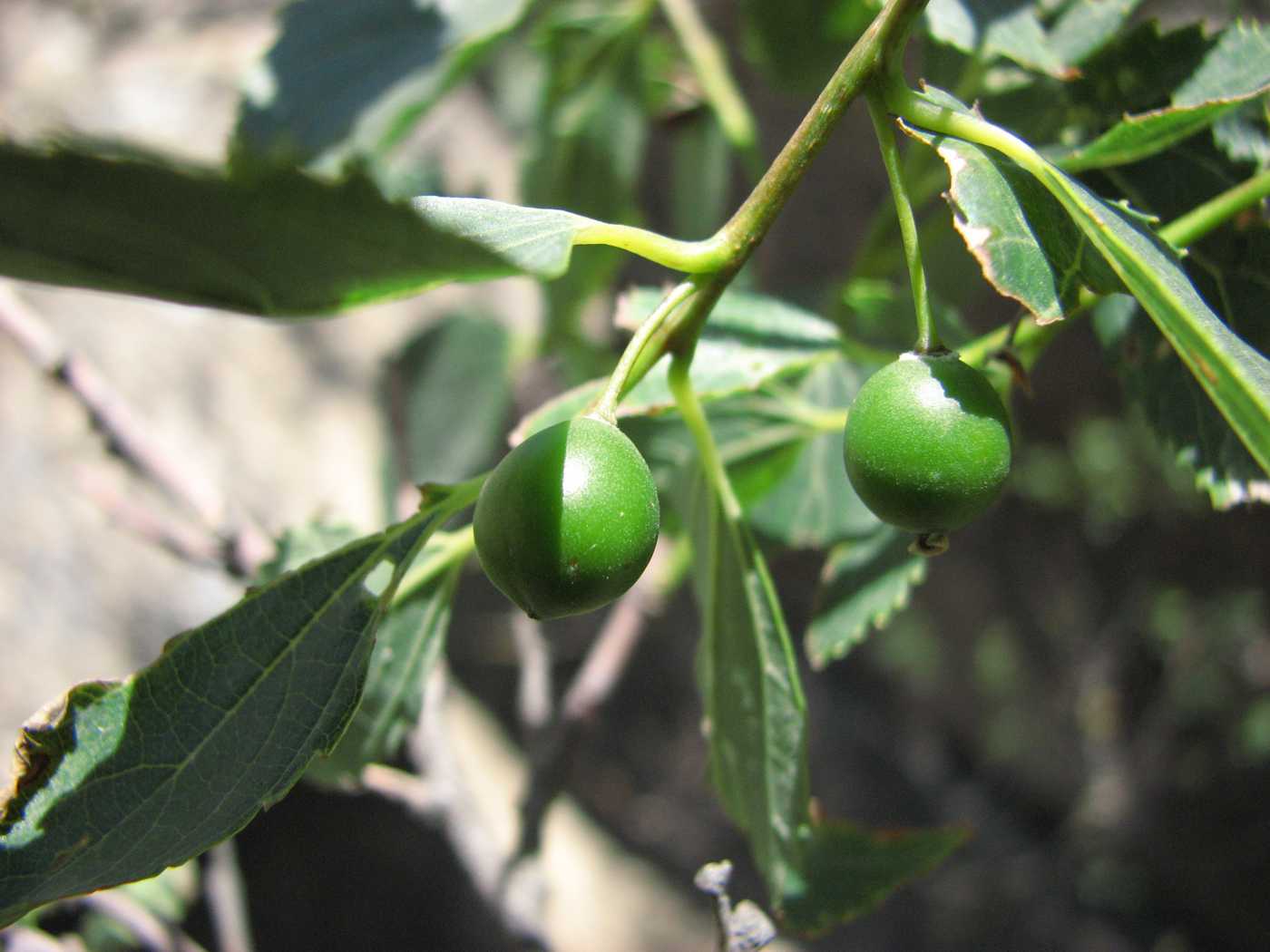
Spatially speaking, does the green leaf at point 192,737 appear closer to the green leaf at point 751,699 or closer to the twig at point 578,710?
the green leaf at point 751,699

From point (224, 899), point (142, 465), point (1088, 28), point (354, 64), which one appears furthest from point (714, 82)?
point (224, 899)

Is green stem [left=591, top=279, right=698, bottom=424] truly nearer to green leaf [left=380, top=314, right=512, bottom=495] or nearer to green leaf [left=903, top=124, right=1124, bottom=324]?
green leaf [left=903, top=124, right=1124, bottom=324]

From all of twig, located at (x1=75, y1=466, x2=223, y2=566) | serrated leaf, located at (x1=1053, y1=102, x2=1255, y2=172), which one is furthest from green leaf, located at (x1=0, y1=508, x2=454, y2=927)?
twig, located at (x1=75, y1=466, x2=223, y2=566)

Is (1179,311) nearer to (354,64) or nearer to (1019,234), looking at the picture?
(1019,234)

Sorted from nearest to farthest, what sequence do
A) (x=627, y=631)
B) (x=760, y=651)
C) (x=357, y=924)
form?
1. (x=760, y=651)
2. (x=627, y=631)
3. (x=357, y=924)

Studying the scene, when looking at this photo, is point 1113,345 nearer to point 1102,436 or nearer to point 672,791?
point 672,791

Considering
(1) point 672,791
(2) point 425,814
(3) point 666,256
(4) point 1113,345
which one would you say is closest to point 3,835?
(3) point 666,256
